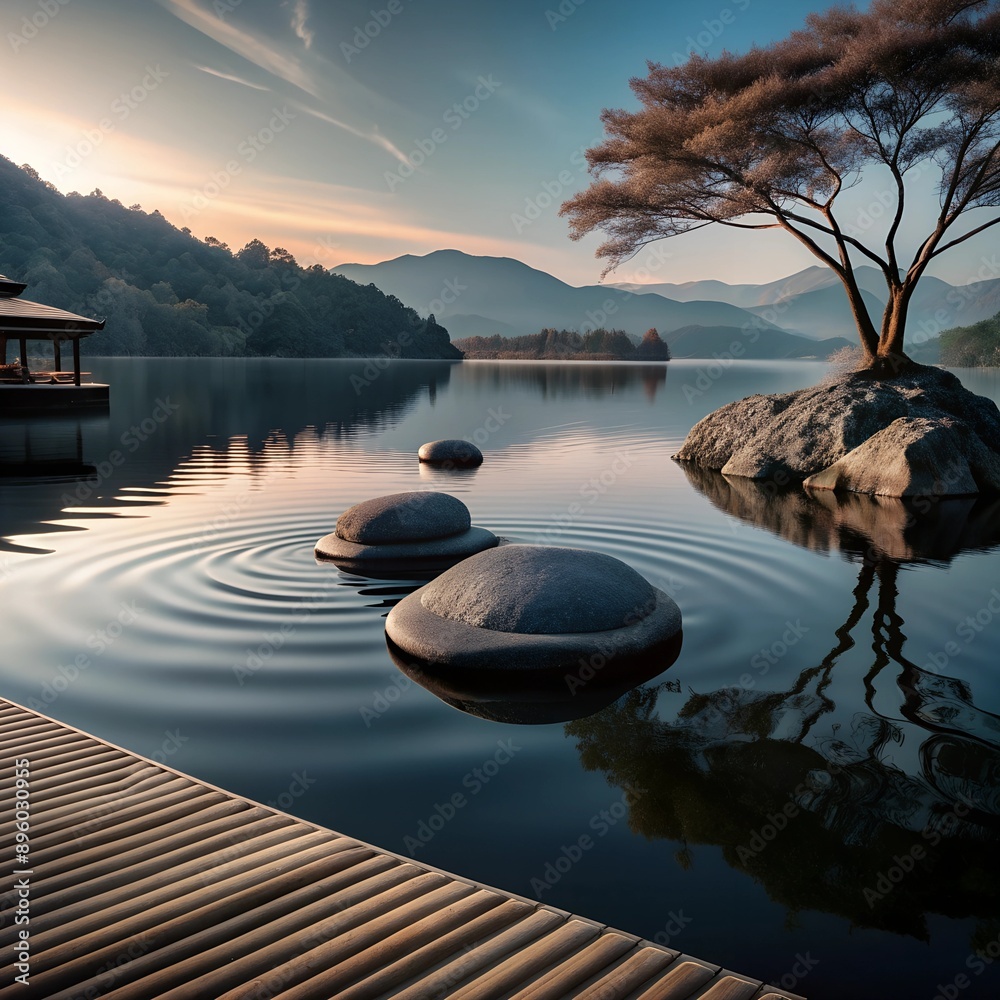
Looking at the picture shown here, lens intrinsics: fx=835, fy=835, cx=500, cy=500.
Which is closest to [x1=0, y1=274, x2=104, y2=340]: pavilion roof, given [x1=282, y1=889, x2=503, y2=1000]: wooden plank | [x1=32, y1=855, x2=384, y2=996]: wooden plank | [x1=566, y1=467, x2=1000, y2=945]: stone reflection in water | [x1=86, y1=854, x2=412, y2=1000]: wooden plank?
[x1=566, y1=467, x2=1000, y2=945]: stone reflection in water

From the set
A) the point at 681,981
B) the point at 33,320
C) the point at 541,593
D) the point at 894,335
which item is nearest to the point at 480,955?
the point at 681,981

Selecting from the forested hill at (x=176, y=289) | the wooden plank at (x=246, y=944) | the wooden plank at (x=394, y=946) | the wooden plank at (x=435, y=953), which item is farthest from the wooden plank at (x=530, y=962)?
the forested hill at (x=176, y=289)

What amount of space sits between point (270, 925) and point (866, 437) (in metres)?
16.1

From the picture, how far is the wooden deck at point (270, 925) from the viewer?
2623mm

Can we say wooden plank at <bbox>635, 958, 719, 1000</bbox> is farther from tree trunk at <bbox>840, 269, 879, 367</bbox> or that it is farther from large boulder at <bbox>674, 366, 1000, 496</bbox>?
tree trunk at <bbox>840, 269, 879, 367</bbox>

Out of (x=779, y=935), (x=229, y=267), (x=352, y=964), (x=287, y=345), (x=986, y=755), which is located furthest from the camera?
(x=229, y=267)

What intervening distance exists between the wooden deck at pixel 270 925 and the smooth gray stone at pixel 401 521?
553 cm

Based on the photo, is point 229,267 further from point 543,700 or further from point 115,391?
point 543,700

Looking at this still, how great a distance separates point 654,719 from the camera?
5.28m

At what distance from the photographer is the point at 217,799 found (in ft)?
12.6

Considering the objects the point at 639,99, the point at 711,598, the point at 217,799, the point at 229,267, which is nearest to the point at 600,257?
the point at 639,99

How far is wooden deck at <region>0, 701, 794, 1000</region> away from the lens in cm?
262

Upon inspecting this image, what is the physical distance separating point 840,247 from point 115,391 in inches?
1382

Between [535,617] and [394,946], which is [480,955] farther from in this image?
[535,617]
